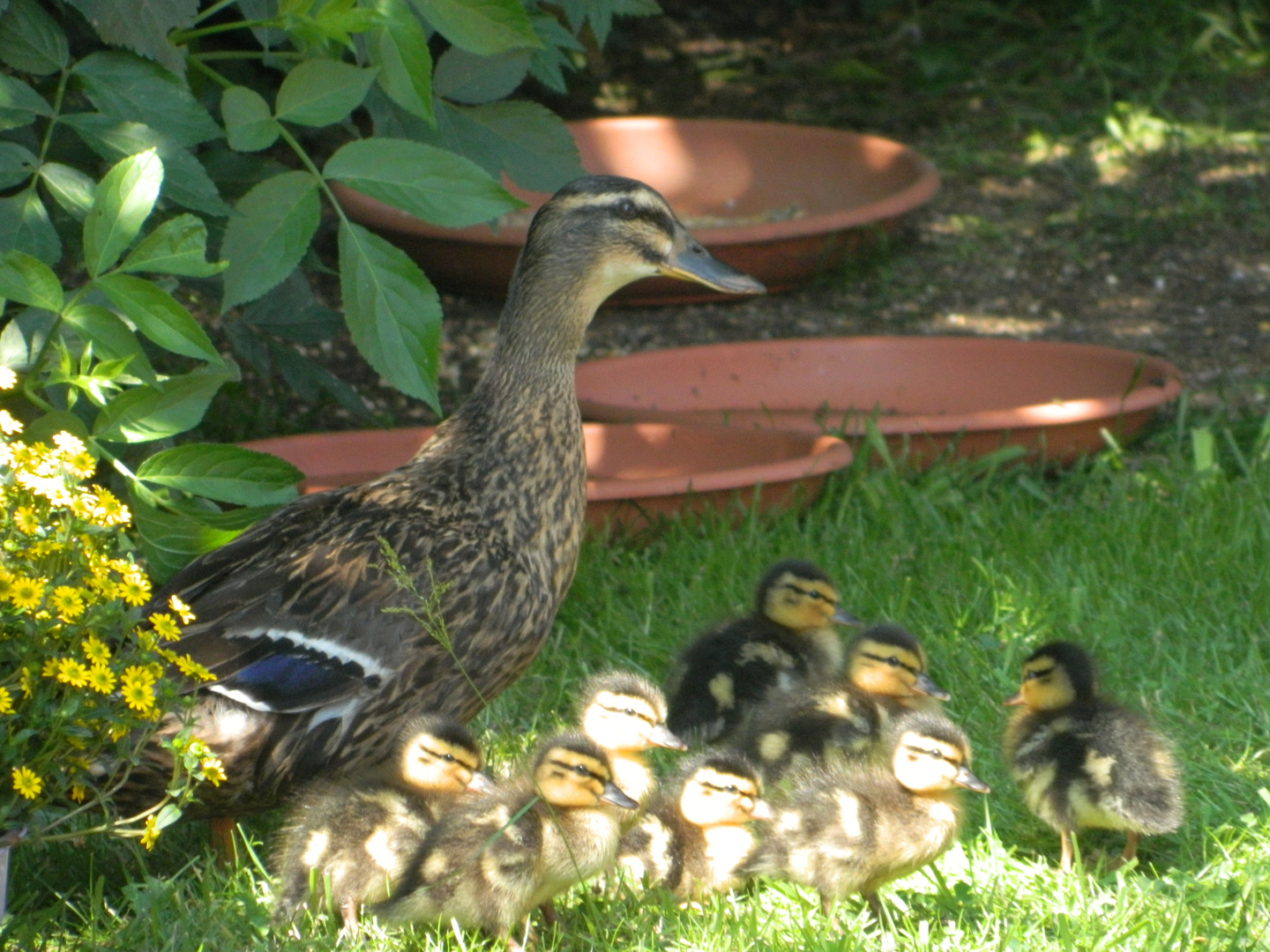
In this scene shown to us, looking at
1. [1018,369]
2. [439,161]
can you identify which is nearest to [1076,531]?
[1018,369]

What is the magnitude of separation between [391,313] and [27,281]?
0.69 metres

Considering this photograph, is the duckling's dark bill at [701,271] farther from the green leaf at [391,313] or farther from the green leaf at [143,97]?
the green leaf at [143,97]

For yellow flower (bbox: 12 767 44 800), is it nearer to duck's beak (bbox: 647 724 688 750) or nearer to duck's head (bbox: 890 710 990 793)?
duck's beak (bbox: 647 724 688 750)

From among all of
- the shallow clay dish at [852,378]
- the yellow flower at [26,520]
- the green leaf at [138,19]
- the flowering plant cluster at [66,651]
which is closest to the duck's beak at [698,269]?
the green leaf at [138,19]

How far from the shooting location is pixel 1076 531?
4.68 metres

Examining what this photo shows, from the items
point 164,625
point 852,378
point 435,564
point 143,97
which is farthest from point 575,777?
point 852,378

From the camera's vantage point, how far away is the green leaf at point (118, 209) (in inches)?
114

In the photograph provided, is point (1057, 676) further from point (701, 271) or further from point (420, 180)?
point (420, 180)

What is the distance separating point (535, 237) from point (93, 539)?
1.62 m

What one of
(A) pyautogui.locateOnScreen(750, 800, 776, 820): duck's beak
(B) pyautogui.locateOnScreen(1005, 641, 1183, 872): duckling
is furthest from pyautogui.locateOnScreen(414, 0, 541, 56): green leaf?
(B) pyautogui.locateOnScreen(1005, 641, 1183, 872): duckling

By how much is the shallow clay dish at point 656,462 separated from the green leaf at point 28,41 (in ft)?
4.90

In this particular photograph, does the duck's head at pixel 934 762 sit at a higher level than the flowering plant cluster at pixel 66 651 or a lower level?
lower

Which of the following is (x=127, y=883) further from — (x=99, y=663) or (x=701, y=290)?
(x=701, y=290)

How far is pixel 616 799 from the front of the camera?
296 cm
